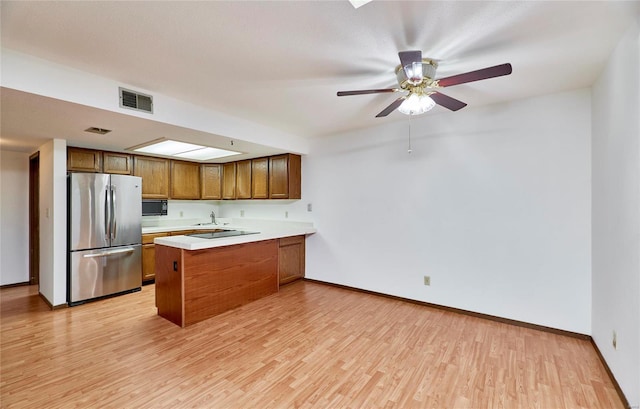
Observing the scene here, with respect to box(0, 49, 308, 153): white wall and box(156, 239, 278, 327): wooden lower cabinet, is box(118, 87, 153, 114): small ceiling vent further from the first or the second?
box(156, 239, 278, 327): wooden lower cabinet

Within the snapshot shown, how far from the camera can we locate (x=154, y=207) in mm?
4750

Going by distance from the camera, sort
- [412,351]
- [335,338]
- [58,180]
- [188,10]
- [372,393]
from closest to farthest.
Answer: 1. [188,10]
2. [372,393]
3. [412,351]
4. [335,338]
5. [58,180]

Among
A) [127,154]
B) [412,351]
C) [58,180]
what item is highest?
[127,154]

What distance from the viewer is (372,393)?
6.15ft

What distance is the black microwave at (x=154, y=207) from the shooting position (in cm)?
462

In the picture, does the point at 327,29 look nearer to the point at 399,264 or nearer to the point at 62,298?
the point at 399,264

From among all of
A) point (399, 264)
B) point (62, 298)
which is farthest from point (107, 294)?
point (399, 264)

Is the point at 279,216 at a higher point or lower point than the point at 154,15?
lower

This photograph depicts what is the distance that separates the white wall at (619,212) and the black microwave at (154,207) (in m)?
5.58

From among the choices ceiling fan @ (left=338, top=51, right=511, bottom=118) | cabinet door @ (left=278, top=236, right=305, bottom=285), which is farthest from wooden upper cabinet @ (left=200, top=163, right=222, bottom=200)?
ceiling fan @ (left=338, top=51, right=511, bottom=118)

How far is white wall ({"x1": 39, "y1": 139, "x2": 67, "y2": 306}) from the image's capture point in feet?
11.1

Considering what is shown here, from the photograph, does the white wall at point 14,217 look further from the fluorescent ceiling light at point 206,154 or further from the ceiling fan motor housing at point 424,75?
the ceiling fan motor housing at point 424,75

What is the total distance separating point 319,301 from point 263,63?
2.82m

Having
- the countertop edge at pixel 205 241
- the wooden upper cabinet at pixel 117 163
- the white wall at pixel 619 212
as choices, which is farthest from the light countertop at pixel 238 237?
the white wall at pixel 619 212
